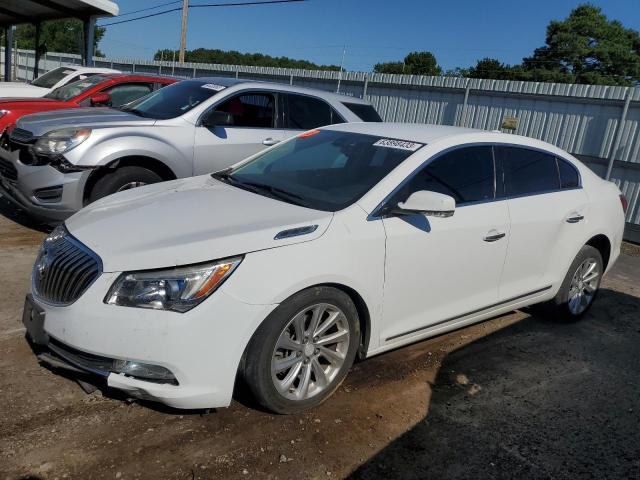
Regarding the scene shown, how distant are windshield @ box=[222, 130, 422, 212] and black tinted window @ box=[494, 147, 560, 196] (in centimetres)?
84

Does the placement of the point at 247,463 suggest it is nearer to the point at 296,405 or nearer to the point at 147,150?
the point at 296,405

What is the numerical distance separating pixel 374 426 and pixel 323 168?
173cm

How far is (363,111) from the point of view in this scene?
7.39 meters

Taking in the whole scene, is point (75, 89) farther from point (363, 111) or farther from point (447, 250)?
point (447, 250)

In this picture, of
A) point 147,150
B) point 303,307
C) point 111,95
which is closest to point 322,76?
point 111,95

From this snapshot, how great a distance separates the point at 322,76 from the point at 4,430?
13.5m

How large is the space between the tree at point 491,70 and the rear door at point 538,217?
52.6 meters

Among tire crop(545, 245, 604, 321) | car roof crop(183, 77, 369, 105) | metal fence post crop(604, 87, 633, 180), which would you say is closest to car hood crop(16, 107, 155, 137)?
car roof crop(183, 77, 369, 105)

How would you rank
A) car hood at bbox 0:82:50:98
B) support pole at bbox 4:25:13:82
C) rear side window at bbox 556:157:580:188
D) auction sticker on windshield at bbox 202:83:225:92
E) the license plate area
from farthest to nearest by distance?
support pole at bbox 4:25:13:82, car hood at bbox 0:82:50:98, auction sticker on windshield at bbox 202:83:225:92, rear side window at bbox 556:157:580:188, the license plate area

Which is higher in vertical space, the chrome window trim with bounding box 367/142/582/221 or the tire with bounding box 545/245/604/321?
the chrome window trim with bounding box 367/142/582/221

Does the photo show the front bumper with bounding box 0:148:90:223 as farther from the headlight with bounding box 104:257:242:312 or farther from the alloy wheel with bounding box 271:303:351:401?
the alloy wheel with bounding box 271:303:351:401

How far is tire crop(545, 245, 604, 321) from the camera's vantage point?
15.5ft

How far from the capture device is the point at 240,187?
147 inches

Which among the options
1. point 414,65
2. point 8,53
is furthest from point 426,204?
point 414,65
